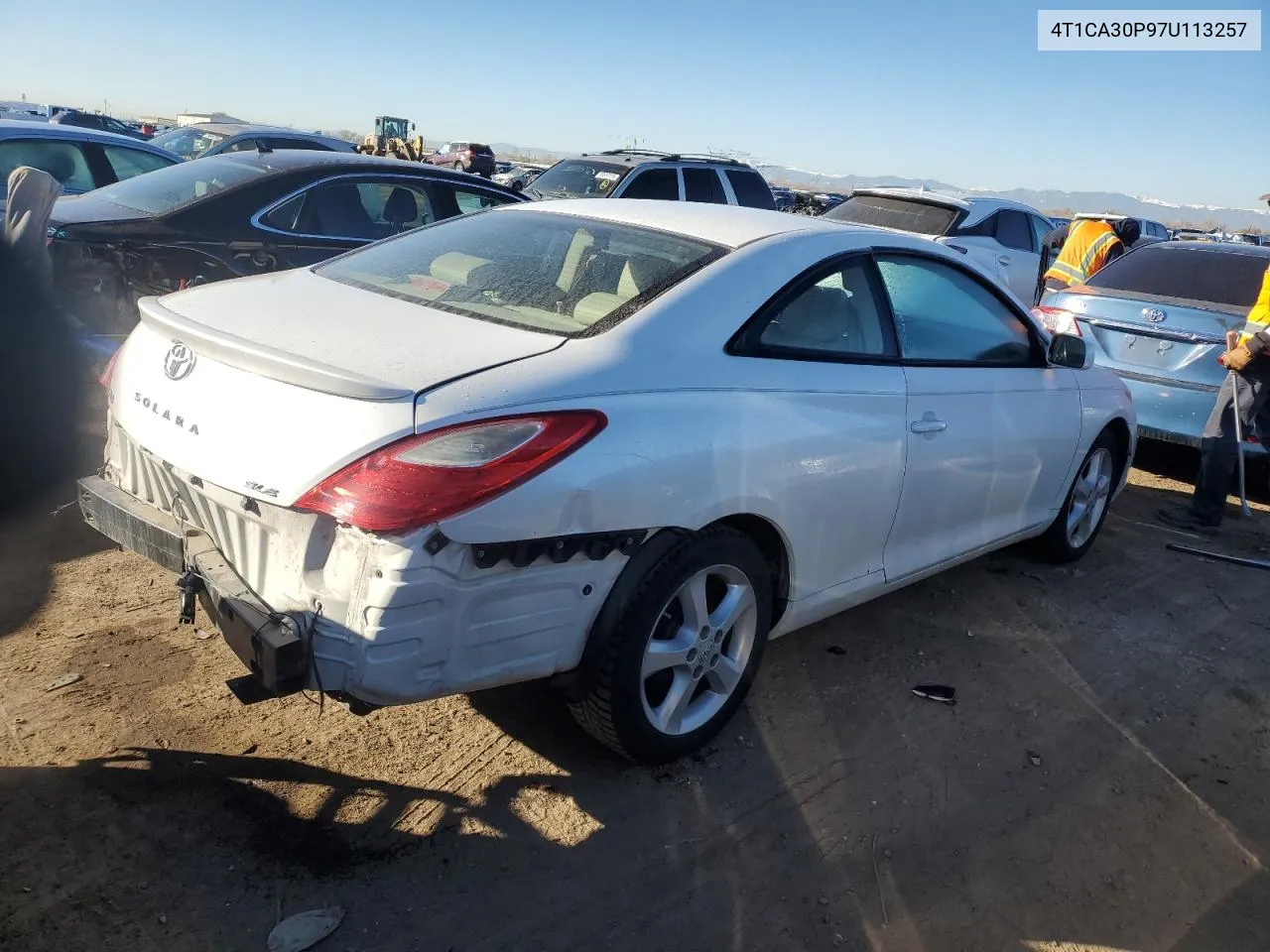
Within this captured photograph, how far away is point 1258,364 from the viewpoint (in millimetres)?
5746

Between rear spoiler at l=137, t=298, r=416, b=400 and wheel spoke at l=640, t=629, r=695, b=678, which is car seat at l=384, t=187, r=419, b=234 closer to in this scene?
rear spoiler at l=137, t=298, r=416, b=400

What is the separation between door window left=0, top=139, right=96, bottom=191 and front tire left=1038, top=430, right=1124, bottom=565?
7641 millimetres

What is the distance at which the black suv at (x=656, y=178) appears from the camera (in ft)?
37.7

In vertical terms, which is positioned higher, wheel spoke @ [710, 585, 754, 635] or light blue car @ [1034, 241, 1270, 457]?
light blue car @ [1034, 241, 1270, 457]

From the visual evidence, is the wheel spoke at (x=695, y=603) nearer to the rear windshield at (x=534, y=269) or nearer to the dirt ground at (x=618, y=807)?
the dirt ground at (x=618, y=807)

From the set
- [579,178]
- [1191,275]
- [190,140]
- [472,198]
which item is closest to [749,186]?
[579,178]

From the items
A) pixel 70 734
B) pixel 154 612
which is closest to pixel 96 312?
pixel 154 612

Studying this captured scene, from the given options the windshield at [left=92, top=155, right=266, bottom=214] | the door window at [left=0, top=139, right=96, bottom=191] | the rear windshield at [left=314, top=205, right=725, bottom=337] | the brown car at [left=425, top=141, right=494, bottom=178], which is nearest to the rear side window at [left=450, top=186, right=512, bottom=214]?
the windshield at [left=92, top=155, right=266, bottom=214]

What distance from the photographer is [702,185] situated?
11.9m

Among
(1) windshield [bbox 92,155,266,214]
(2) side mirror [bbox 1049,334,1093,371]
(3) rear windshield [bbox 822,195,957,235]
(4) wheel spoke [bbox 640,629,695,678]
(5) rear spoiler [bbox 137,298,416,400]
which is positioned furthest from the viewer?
(3) rear windshield [bbox 822,195,957,235]

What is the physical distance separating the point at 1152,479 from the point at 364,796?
6392 millimetres

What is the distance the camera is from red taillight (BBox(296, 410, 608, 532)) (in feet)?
7.32

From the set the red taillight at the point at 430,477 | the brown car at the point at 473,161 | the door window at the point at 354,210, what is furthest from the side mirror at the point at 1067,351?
the brown car at the point at 473,161

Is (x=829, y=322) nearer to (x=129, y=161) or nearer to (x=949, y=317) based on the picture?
(x=949, y=317)
